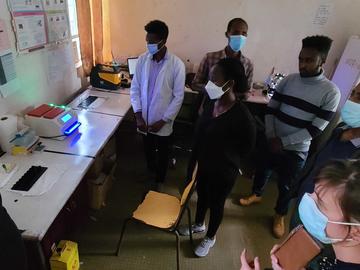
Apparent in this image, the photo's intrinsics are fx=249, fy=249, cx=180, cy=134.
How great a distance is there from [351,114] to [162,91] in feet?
4.63

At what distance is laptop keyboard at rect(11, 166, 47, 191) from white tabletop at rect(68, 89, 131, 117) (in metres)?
0.98

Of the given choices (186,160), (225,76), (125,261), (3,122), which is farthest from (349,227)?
(186,160)

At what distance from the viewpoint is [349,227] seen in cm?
79

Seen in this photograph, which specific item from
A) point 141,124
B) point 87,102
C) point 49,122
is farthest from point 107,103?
point 49,122

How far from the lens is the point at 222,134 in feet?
5.09

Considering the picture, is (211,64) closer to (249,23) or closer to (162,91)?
(162,91)

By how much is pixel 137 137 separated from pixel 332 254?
120 inches

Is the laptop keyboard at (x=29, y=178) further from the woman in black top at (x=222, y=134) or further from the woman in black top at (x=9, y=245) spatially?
the woman in black top at (x=222, y=134)

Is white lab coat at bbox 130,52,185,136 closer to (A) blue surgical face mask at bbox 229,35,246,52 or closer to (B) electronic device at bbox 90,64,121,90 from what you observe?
(A) blue surgical face mask at bbox 229,35,246,52

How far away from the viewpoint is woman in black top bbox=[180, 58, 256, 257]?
1506mm

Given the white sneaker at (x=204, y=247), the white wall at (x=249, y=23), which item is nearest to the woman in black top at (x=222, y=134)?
the white sneaker at (x=204, y=247)

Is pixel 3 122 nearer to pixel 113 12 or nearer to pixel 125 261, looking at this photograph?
pixel 125 261

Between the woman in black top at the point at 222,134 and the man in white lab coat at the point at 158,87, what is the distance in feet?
1.88

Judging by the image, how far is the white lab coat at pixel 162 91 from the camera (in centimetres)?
216
